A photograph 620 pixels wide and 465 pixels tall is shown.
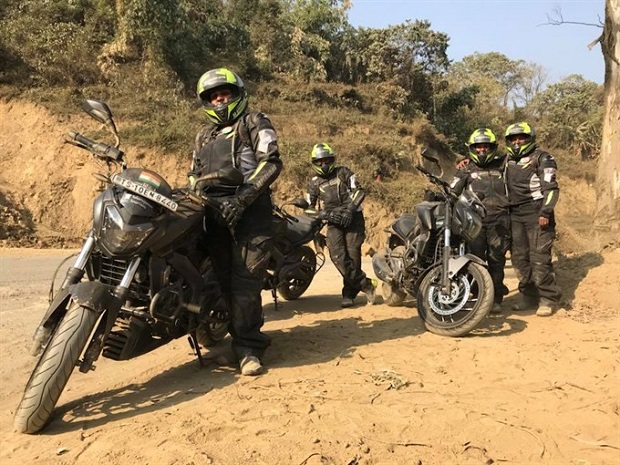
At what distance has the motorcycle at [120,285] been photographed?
3023 mm

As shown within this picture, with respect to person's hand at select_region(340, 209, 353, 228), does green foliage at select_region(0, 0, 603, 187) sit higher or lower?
higher

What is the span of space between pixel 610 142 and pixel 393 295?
11.9 ft

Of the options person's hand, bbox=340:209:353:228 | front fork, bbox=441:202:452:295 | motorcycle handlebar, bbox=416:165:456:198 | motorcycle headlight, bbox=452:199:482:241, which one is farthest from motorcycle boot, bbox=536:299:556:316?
person's hand, bbox=340:209:353:228

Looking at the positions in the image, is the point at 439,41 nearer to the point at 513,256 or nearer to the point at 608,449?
the point at 513,256

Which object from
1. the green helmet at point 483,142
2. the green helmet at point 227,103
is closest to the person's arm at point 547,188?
the green helmet at point 483,142

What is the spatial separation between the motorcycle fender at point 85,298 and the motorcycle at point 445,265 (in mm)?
3174

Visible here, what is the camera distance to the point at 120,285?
3.31 m

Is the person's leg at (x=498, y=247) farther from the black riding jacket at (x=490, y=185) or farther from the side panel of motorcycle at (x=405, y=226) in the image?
the side panel of motorcycle at (x=405, y=226)

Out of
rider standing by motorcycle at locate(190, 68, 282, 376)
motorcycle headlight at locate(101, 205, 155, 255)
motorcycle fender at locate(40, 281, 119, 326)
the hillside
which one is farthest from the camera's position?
the hillside

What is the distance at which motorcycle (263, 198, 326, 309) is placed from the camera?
607cm

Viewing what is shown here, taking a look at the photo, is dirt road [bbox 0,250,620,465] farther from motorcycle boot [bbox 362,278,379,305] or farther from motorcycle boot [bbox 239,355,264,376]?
motorcycle boot [bbox 362,278,379,305]

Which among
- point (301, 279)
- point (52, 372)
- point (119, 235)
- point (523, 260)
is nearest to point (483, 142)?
point (523, 260)

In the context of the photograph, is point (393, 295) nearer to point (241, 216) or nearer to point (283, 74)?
point (241, 216)

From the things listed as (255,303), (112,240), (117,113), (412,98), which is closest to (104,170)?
(112,240)
